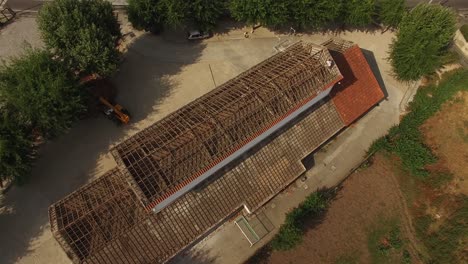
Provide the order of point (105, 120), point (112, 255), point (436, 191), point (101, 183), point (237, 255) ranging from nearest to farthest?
point (112, 255) < point (101, 183) < point (237, 255) < point (436, 191) < point (105, 120)

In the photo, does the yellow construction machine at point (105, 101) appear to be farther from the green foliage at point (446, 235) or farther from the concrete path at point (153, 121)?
the green foliage at point (446, 235)

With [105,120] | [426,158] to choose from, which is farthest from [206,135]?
[426,158]

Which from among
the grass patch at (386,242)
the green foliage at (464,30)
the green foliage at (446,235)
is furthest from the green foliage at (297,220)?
the green foliage at (464,30)

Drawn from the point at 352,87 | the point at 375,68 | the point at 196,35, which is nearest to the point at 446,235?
→ the point at 352,87

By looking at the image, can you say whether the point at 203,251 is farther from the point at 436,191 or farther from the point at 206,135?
the point at 436,191

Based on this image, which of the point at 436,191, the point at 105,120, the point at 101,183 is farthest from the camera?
the point at 105,120

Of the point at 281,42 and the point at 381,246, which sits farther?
the point at 281,42

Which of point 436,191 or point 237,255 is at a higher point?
point 436,191

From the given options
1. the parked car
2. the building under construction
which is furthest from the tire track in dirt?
the parked car
